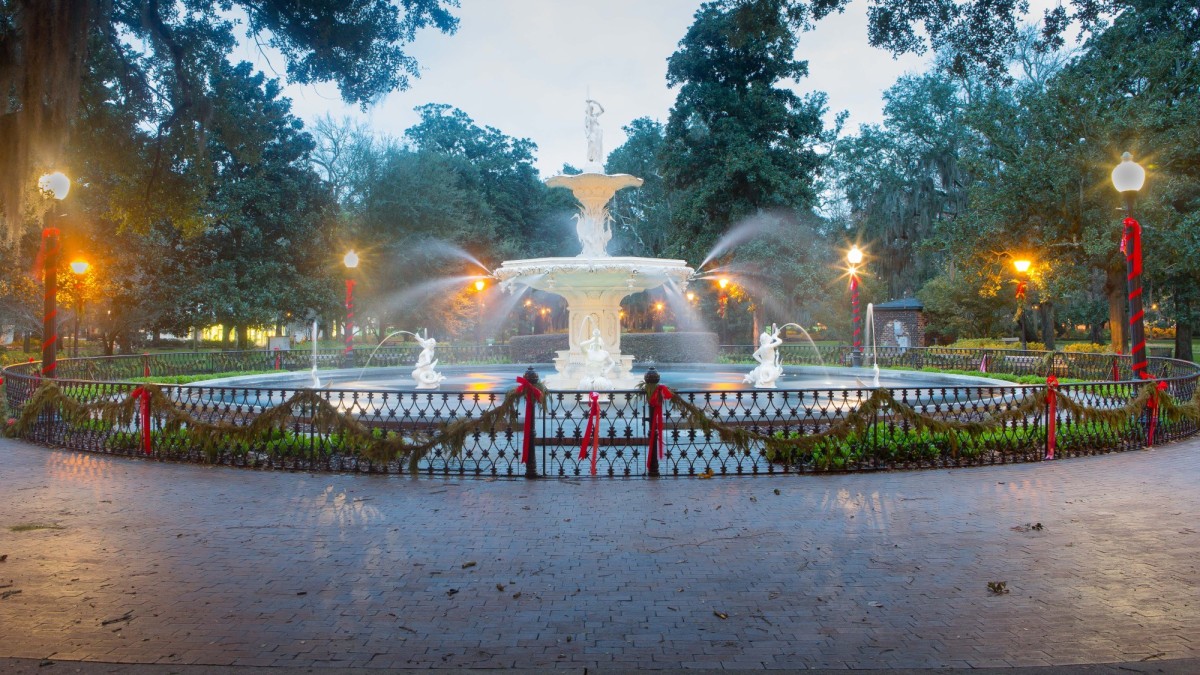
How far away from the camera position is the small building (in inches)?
1479

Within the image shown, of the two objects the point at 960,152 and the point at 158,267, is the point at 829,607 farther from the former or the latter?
the point at 960,152

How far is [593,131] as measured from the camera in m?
17.6

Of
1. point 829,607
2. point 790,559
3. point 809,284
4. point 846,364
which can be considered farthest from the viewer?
point 809,284

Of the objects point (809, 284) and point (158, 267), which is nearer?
point (158, 267)

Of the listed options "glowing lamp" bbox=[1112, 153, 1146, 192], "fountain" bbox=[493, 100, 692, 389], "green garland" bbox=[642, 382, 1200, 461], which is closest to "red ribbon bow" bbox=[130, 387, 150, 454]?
"green garland" bbox=[642, 382, 1200, 461]

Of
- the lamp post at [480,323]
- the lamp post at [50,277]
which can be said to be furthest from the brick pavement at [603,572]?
the lamp post at [480,323]

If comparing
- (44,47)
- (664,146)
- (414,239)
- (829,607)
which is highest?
(664,146)

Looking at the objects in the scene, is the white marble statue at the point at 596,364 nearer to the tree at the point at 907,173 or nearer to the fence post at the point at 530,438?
the fence post at the point at 530,438

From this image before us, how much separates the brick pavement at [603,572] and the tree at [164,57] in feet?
12.2

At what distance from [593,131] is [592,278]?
3.39 m

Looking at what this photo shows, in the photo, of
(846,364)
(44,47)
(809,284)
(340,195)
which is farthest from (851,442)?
(340,195)

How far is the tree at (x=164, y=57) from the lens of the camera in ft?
22.6

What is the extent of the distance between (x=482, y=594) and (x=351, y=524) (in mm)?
2374

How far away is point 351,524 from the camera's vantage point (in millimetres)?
7230
